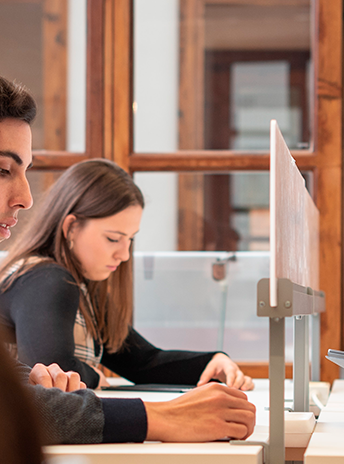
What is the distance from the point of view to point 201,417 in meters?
A: 0.69

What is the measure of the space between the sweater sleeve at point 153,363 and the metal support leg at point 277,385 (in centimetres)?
67

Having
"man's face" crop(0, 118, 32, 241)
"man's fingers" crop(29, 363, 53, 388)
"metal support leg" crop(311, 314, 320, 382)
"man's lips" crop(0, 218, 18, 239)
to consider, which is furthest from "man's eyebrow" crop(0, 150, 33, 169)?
"metal support leg" crop(311, 314, 320, 382)

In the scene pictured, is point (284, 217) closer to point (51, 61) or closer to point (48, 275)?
point (48, 275)

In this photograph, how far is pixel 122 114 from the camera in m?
1.80

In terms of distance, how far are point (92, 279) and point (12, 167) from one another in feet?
1.86

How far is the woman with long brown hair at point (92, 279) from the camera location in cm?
111

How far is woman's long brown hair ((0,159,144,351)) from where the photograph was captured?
Answer: 1.28 m

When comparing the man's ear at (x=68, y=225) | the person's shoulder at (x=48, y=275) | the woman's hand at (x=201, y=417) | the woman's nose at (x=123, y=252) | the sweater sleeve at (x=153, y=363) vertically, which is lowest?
the sweater sleeve at (x=153, y=363)

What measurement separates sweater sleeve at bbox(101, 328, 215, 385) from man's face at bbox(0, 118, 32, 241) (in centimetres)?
63

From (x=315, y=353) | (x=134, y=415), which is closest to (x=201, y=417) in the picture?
(x=134, y=415)

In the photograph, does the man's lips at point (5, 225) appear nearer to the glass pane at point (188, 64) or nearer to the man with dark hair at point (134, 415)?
the man with dark hair at point (134, 415)

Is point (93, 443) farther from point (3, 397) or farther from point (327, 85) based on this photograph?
point (327, 85)

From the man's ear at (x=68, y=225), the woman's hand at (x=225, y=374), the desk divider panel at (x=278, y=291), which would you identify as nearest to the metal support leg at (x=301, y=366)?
the desk divider panel at (x=278, y=291)

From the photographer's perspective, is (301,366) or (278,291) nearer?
(278,291)
